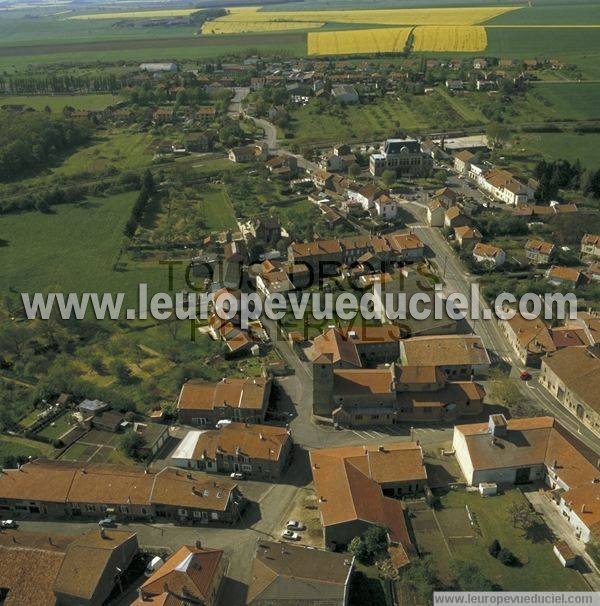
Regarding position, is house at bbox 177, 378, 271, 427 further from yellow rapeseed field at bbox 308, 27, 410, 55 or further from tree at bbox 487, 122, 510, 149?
yellow rapeseed field at bbox 308, 27, 410, 55

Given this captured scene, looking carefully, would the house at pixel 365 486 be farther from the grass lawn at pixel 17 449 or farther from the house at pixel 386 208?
the house at pixel 386 208

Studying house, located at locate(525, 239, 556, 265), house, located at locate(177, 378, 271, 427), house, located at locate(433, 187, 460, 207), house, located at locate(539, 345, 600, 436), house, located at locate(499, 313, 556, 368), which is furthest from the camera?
house, located at locate(433, 187, 460, 207)

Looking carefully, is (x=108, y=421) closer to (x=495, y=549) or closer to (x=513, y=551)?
(x=495, y=549)

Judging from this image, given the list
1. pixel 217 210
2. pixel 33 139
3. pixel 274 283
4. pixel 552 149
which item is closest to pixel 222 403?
pixel 274 283

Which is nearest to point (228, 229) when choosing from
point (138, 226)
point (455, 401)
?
point (138, 226)

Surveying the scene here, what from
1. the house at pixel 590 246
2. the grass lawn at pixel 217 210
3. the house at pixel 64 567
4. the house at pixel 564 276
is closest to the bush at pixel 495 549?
the house at pixel 64 567

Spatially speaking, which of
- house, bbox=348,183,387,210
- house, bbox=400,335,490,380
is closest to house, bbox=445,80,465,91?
house, bbox=348,183,387,210
